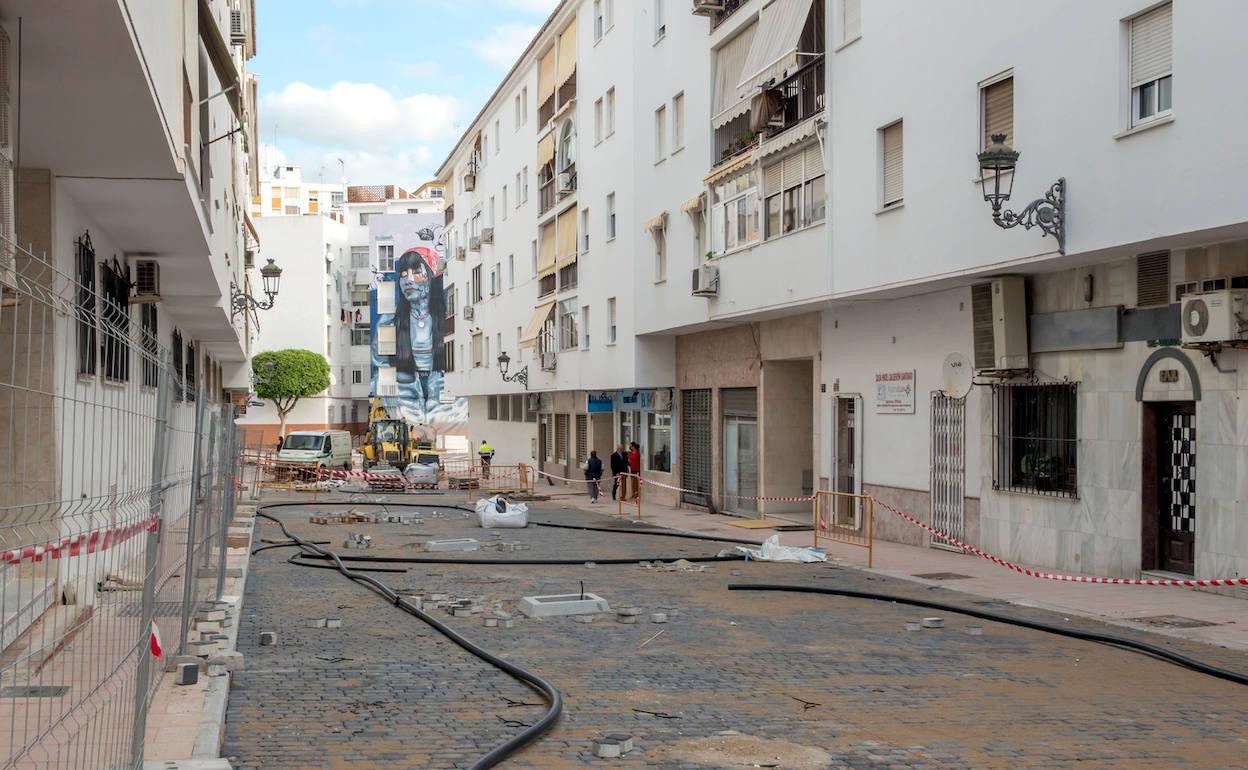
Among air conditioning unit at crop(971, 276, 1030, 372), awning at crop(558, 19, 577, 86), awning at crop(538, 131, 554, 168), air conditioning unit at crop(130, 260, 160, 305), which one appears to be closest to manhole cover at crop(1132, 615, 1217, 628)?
air conditioning unit at crop(971, 276, 1030, 372)

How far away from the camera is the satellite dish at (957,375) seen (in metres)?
19.0

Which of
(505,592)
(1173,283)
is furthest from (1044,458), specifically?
(505,592)

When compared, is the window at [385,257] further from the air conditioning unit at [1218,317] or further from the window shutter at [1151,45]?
the air conditioning unit at [1218,317]

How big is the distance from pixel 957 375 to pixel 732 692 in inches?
448

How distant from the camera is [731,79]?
2664 centimetres

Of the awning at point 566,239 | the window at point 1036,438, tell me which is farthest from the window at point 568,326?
the window at point 1036,438

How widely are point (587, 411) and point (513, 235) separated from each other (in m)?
13.2

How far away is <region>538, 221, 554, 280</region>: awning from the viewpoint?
44.1 m

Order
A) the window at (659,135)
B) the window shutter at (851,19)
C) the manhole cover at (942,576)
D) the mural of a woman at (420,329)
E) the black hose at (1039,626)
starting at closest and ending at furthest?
the black hose at (1039,626) → the manhole cover at (942,576) → the window shutter at (851,19) → the window at (659,135) → the mural of a woman at (420,329)

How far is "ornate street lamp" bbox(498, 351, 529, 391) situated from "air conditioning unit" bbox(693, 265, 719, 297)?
67.0 feet

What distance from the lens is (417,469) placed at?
42.8m

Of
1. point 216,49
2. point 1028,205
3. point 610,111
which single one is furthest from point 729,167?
point 216,49

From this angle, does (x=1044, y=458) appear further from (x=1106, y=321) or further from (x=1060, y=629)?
(x=1060, y=629)

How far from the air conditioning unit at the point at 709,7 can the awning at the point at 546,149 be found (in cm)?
1681
